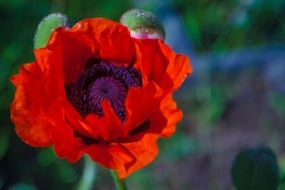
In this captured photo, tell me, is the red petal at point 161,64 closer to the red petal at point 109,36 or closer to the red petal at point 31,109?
the red petal at point 109,36

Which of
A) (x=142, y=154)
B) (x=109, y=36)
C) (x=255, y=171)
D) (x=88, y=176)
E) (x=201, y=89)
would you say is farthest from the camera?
(x=201, y=89)

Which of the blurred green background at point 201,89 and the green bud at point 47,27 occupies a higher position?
the green bud at point 47,27

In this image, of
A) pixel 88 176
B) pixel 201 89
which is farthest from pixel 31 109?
pixel 201 89

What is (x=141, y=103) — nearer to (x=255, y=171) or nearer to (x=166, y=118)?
(x=166, y=118)

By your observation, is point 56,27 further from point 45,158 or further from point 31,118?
point 45,158

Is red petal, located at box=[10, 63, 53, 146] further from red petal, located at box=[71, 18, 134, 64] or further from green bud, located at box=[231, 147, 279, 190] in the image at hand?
green bud, located at box=[231, 147, 279, 190]

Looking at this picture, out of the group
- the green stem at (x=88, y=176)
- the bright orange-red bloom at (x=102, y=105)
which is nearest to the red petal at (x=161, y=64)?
the bright orange-red bloom at (x=102, y=105)
